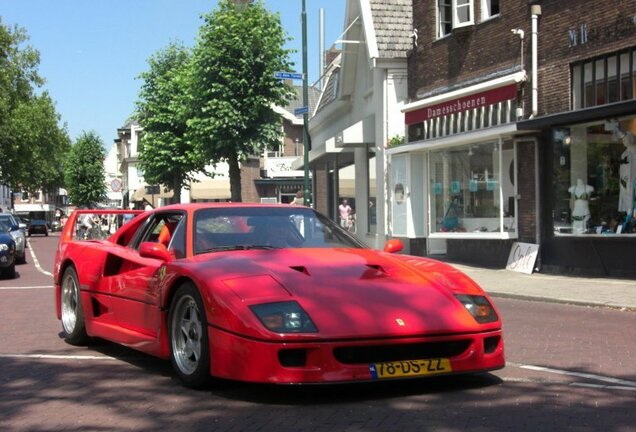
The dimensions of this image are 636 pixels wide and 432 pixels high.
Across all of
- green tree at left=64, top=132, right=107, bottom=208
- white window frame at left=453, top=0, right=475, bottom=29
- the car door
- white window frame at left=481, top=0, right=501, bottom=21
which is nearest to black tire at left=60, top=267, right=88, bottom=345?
the car door

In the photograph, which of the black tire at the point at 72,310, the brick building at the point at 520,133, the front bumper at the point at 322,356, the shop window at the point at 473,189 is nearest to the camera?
the front bumper at the point at 322,356

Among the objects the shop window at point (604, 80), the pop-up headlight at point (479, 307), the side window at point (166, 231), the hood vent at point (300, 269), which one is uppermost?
the shop window at point (604, 80)

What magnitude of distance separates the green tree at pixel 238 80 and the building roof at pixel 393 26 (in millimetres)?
5334

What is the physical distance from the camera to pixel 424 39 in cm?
1986

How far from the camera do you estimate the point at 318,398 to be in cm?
483

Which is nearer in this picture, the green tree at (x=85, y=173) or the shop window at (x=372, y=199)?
the shop window at (x=372, y=199)

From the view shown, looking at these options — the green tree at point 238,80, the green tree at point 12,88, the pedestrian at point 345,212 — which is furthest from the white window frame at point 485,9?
the green tree at point 12,88

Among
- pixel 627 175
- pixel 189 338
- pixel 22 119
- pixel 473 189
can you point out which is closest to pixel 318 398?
pixel 189 338

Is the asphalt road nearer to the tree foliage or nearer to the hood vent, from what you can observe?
the hood vent

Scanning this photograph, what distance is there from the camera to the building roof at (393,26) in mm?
21031

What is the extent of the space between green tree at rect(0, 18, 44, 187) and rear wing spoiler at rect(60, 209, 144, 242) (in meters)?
15.7

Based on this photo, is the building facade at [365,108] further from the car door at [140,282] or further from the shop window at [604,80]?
the car door at [140,282]

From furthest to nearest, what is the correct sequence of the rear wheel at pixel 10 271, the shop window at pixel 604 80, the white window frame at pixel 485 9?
1. the white window frame at pixel 485 9
2. the rear wheel at pixel 10 271
3. the shop window at pixel 604 80

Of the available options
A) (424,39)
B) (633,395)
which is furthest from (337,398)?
(424,39)
